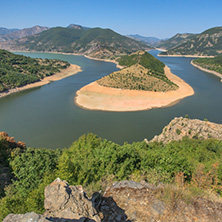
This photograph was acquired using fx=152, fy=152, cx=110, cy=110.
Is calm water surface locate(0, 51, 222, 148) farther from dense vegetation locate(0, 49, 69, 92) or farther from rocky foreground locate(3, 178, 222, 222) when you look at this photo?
rocky foreground locate(3, 178, 222, 222)

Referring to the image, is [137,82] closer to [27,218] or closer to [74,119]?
[74,119]

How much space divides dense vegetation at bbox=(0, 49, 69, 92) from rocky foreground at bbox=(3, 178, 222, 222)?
3551 inches

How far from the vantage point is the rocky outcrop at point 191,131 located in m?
32.7

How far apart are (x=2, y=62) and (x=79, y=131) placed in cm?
11598

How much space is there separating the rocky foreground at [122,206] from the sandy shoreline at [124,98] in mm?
48430

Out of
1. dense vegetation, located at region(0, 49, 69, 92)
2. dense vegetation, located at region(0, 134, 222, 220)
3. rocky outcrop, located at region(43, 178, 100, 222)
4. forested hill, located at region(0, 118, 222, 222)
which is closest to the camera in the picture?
rocky outcrop, located at region(43, 178, 100, 222)

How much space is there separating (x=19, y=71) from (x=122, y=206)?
12980 cm

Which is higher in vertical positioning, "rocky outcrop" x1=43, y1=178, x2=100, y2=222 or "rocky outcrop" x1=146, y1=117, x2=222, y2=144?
"rocky outcrop" x1=43, y1=178, x2=100, y2=222

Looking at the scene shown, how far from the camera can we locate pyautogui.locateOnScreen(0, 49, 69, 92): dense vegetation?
88.6 meters

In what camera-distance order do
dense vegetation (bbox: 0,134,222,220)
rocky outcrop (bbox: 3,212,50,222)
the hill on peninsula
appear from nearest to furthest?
rocky outcrop (bbox: 3,212,50,222)
dense vegetation (bbox: 0,134,222,220)
the hill on peninsula

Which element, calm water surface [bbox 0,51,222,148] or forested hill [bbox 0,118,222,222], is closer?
forested hill [bbox 0,118,222,222]

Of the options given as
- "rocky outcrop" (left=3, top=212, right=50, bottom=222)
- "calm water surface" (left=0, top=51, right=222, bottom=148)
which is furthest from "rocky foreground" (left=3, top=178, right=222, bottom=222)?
"calm water surface" (left=0, top=51, right=222, bottom=148)

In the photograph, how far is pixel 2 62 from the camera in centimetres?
12044

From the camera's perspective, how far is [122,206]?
9656mm
